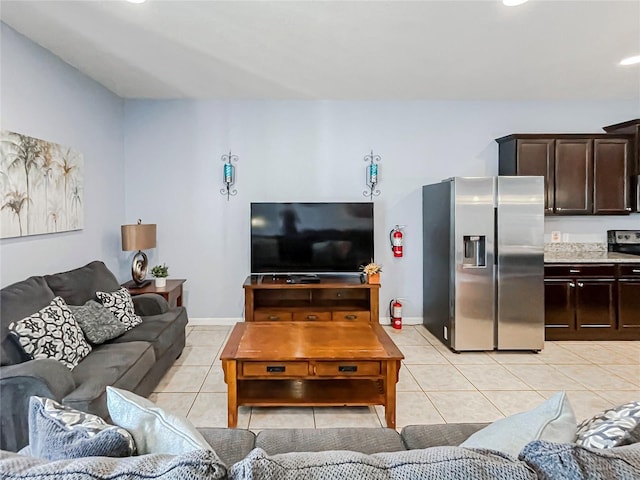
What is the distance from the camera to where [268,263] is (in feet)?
16.1

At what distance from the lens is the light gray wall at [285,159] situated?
5062 mm

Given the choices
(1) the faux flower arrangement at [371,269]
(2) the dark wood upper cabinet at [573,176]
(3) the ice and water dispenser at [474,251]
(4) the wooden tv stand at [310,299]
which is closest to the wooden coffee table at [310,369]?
(4) the wooden tv stand at [310,299]

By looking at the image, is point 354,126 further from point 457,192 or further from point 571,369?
point 571,369

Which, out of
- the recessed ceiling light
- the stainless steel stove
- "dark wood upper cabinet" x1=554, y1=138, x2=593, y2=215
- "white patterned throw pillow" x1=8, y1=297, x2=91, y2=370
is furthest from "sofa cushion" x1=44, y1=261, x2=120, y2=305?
the stainless steel stove

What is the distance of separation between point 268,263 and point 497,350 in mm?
2663

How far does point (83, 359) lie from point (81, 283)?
2.86ft

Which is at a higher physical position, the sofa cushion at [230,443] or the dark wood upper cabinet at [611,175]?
the dark wood upper cabinet at [611,175]

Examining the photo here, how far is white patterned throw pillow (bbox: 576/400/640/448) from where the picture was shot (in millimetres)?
1069

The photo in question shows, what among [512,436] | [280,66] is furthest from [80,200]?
[512,436]

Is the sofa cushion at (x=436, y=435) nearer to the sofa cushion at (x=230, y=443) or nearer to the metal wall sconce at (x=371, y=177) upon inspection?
the sofa cushion at (x=230, y=443)

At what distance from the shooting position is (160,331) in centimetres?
334

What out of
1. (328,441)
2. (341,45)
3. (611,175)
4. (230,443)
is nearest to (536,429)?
(328,441)

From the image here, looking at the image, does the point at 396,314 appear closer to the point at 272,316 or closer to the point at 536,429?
the point at 272,316

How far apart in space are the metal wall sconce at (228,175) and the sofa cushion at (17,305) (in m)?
2.43
